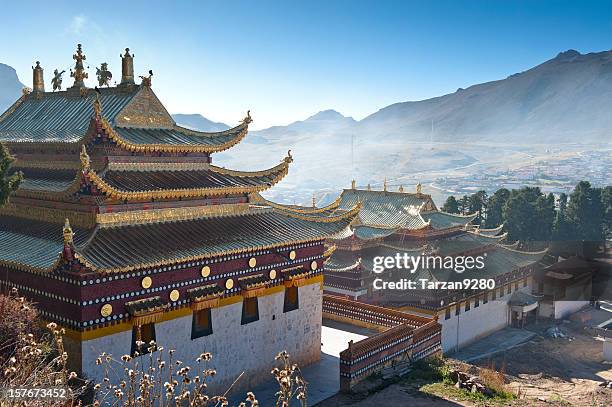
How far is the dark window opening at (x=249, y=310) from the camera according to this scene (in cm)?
1822

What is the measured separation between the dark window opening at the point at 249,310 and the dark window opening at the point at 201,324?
1.34 meters

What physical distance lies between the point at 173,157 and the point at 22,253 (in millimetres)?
5023

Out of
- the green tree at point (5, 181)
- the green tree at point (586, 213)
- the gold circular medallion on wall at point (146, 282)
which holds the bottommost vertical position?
the green tree at point (586, 213)

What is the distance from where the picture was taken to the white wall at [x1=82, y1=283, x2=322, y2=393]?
15016mm

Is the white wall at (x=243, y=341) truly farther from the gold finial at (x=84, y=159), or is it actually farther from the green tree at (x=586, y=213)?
the green tree at (x=586, y=213)

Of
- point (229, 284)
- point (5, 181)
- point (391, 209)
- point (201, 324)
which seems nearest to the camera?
point (5, 181)

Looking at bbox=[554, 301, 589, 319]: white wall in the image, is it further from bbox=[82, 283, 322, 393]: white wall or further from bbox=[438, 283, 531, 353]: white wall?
bbox=[82, 283, 322, 393]: white wall

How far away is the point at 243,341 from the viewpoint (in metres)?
18.1

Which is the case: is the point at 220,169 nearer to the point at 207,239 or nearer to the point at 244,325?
the point at 207,239

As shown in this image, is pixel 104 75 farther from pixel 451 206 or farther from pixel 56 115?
pixel 451 206

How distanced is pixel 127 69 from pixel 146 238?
20.4 feet

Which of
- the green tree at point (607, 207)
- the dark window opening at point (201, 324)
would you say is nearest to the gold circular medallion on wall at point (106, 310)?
the dark window opening at point (201, 324)

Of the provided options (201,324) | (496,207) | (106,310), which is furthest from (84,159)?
(496,207)

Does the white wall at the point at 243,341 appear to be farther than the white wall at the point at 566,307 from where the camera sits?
No
